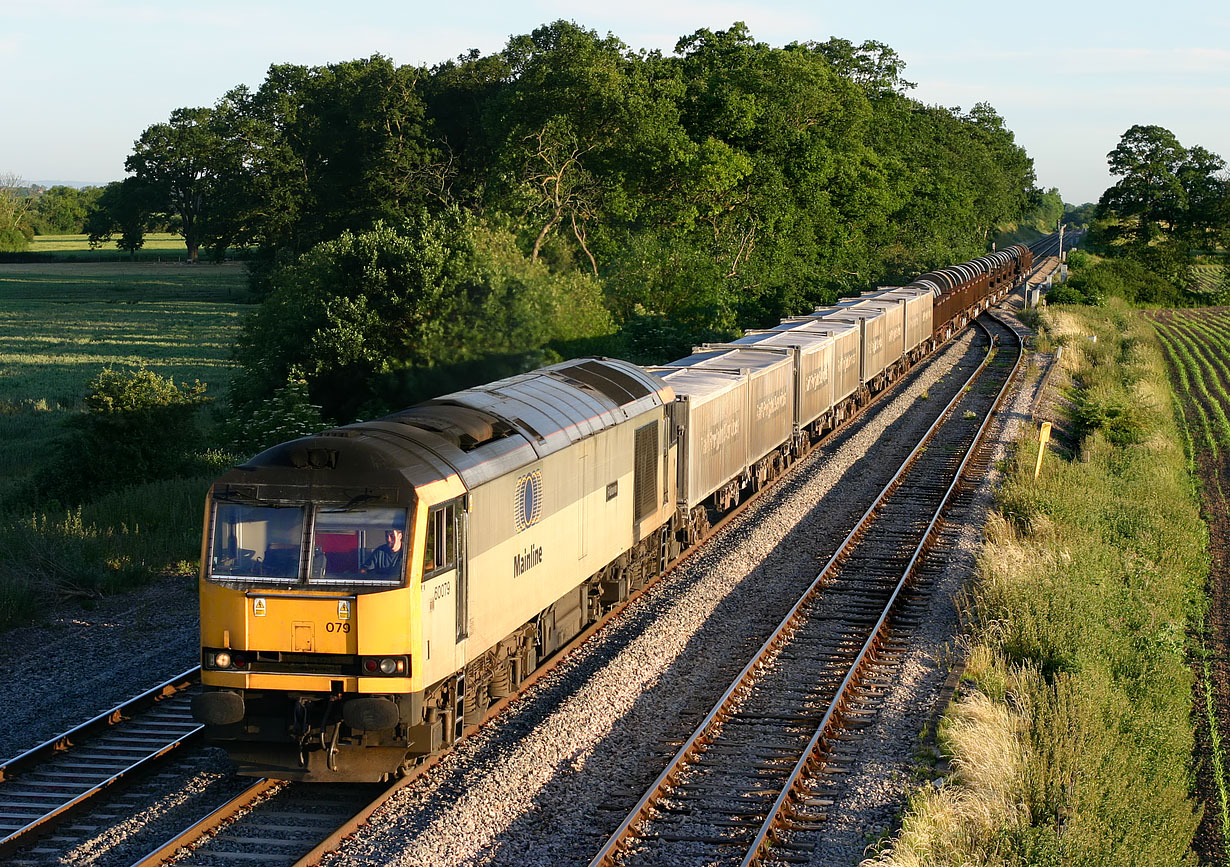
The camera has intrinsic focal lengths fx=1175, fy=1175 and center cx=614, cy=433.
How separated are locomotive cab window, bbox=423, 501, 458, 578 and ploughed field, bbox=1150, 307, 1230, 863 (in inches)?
362

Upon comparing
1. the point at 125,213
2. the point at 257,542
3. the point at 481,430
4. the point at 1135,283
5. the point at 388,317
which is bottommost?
the point at 257,542

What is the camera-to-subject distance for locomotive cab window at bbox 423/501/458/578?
11.6m

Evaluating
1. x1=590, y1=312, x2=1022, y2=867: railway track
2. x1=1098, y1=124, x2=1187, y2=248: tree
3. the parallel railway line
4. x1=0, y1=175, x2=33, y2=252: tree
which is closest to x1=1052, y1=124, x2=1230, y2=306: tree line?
x1=1098, y1=124, x2=1187, y2=248: tree

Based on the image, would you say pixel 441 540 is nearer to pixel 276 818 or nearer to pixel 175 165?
pixel 276 818

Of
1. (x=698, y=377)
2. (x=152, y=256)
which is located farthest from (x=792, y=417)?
(x=152, y=256)

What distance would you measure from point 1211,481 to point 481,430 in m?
25.8

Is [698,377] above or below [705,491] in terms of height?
above

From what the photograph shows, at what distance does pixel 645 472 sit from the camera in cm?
1864

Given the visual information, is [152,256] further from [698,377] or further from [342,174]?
[698,377]

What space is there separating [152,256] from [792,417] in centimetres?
11779

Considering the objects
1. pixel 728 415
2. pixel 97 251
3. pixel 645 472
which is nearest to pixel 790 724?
pixel 645 472

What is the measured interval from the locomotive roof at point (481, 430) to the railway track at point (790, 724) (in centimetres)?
384

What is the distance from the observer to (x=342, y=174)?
63.0 meters

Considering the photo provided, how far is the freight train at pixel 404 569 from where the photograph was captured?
11289 millimetres
